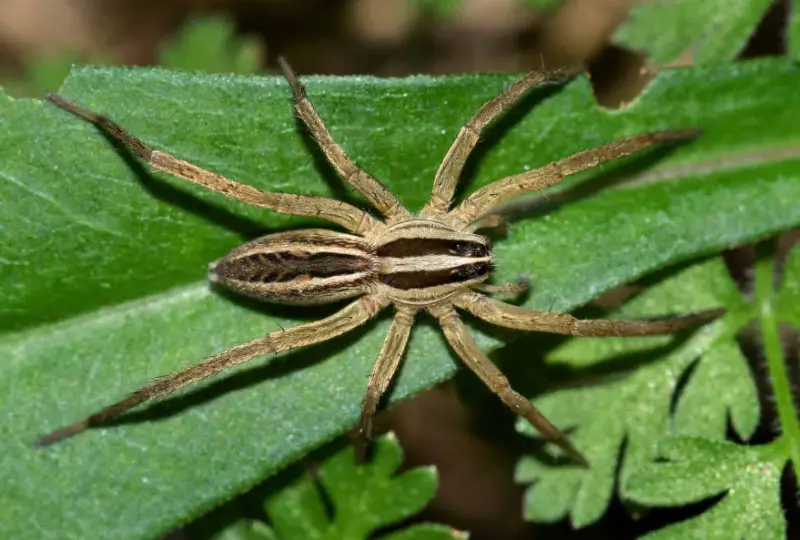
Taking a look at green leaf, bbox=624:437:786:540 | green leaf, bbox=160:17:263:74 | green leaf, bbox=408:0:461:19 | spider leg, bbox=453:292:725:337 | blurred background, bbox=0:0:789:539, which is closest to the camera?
green leaf, bbox=624:437:786:540

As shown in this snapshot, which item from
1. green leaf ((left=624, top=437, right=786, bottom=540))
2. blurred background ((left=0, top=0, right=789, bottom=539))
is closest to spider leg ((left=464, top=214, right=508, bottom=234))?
green leaf ((left=624, top=437, right=786, bottom=540))

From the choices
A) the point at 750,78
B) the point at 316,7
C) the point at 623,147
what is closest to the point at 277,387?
the point at 623,147

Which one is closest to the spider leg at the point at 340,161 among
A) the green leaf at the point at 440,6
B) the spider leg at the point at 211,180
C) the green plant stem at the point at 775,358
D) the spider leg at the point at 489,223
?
the spider leg at the point at 211,180

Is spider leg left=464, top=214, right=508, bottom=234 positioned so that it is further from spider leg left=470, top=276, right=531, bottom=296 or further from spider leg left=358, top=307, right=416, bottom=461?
spider leg left=358, top=307, right=416, bottom=461

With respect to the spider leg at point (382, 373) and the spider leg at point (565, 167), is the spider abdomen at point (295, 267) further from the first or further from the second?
the spider leg at point (565, 167)

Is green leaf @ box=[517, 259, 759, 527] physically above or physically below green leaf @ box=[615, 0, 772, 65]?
below

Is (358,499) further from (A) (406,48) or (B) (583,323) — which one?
(A) (406,48)

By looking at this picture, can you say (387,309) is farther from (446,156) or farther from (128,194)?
(128,194)
